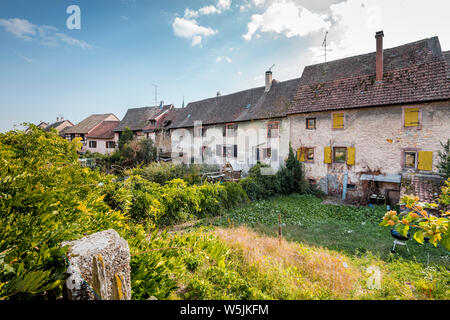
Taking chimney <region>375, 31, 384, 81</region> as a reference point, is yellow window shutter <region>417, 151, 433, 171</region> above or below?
below

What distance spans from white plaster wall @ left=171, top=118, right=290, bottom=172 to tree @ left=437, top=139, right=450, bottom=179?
29.9 feet

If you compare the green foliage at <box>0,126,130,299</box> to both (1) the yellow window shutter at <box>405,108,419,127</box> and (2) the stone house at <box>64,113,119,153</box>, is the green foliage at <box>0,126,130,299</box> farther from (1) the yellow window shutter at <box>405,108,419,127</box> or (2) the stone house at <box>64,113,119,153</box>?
(2) the stone house at <box>64,113,119,153</box>

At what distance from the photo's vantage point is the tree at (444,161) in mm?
11164

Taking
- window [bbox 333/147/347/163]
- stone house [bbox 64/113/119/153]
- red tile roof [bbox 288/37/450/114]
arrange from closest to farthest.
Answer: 1. red tile roof [bbox 288/37/450/114]
2. window [bbox 333/147/347/163]
3. stone house [bbox 64/113/119/153]

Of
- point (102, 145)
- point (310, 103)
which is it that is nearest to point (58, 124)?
point (102, 145)

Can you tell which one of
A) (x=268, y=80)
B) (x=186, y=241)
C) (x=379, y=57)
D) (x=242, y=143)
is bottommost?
(x=186, y=241)

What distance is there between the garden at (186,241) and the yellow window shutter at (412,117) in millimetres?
6207

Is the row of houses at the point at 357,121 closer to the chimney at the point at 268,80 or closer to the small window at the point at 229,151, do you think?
the chimney at the point at 268,80

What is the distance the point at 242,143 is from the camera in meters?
21.1

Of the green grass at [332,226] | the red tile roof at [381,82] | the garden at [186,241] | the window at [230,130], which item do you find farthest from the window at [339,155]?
the window at [230,130]

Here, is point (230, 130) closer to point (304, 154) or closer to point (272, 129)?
point (272, 129)

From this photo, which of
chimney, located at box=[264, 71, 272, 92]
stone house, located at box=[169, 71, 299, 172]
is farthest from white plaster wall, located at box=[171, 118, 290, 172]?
chimney, located at box=[264, 71, 272, 92]

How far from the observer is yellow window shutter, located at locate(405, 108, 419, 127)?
12469 mm

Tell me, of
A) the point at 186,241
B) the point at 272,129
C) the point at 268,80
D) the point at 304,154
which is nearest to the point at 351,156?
the point at 304,154
